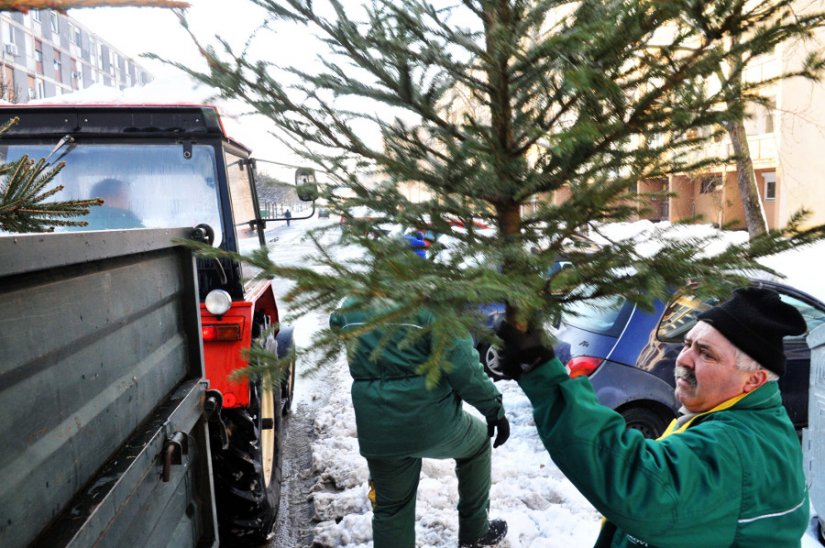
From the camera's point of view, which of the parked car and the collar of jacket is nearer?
the collar of jacket

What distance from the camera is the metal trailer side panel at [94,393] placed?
1.34m

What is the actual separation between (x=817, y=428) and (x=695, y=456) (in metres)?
2.75

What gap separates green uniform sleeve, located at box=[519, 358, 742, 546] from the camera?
1.63 metres

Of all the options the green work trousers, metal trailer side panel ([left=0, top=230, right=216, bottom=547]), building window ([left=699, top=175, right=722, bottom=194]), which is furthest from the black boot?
building window ([left=699, top=175, right=722, bottom=194])

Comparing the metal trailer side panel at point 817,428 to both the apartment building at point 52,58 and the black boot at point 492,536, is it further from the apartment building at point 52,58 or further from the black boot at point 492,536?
the apartment building at point 52,58

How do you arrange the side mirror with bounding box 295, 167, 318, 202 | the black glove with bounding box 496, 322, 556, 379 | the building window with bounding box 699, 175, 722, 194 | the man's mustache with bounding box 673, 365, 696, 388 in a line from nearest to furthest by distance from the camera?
1. the black glove with bounding box 496, 322, 556, 379
2. the man's mustache with bounding box 673, 365, 696, 388
3. the side mirror with bounding box 295, 167, 318, 202
4. the building window with bounding box 699, 175, 722, 194

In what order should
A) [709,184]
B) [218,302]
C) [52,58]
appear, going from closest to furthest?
[218,302] < [709,184] < [52,58]

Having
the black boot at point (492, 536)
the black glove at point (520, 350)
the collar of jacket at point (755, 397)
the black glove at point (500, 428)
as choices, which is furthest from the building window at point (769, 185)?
the black glove at point (520, 350)

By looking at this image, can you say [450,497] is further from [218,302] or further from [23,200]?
[23,200]

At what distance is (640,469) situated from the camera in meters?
1.64

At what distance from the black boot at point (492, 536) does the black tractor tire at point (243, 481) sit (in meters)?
1.21

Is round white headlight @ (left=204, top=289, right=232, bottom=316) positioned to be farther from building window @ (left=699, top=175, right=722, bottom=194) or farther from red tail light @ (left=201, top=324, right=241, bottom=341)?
building window @ (left=699, top=175, right=722, bottom=194)

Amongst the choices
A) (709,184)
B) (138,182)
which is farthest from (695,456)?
(709,184)

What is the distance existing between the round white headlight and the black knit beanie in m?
2.61
